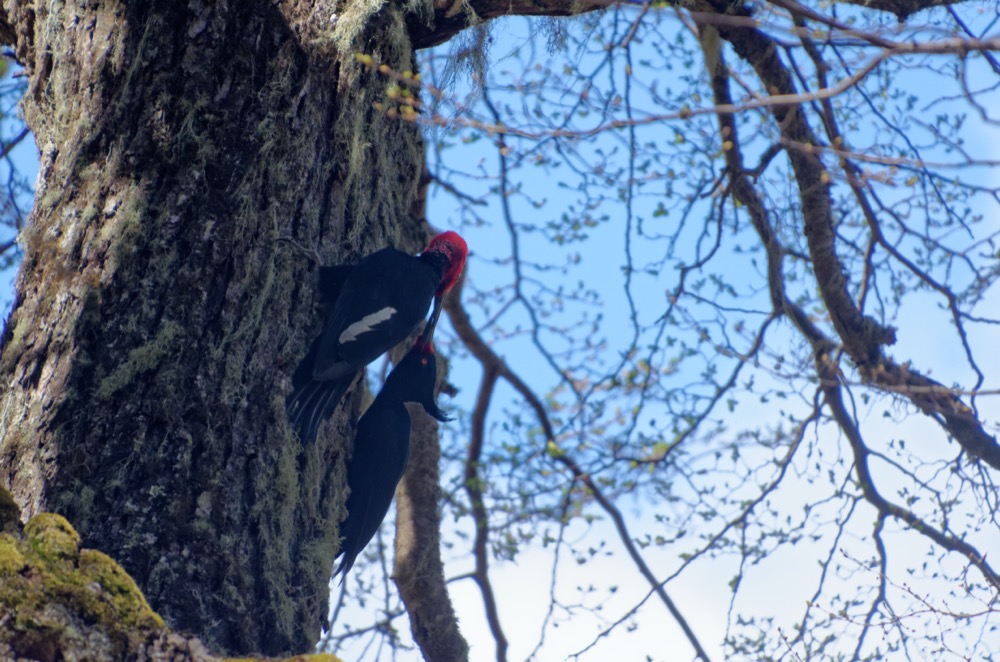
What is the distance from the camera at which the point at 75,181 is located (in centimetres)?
214

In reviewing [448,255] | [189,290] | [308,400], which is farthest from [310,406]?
[448,255]

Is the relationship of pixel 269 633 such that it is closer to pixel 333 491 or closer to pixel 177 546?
pixel 177 546

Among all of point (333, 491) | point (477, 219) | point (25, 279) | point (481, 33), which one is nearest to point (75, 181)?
point (25, 279)

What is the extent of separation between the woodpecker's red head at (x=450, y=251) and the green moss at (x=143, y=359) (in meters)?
1.27

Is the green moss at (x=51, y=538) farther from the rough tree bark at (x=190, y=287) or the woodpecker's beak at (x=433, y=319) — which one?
the woodpecker's beak at (x=433, y=319)

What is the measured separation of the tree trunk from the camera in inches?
73.0

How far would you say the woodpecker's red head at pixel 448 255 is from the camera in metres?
3.19

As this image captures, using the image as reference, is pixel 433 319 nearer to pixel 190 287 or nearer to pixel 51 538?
pixel 190 287

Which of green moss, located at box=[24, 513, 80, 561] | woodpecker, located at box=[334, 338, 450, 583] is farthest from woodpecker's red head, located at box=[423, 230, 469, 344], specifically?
green moss, located at box=[24, 513, 80, 561]

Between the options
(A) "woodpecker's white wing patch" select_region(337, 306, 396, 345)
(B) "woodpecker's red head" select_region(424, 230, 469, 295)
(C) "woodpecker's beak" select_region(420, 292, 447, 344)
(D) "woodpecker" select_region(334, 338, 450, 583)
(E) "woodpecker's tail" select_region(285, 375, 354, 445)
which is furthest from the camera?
(C) "woodpecker's beak" select_region(420, 292, 447, 344)

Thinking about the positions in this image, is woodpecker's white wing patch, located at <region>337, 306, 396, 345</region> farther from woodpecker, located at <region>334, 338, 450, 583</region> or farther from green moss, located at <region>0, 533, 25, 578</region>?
green moss, located at <region>0, 533, 25, 578</region>

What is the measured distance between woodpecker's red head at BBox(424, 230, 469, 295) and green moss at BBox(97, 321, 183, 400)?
4.17ft

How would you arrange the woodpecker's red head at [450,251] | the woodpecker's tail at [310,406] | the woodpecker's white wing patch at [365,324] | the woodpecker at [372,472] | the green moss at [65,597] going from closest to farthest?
the green moss at [65,597] < the woodpecker's tail at [310,406] < the woodpecker's white wing patch at [365,324] < the woodpecker at [372,472] < the woodpecker's red head at [450,251]

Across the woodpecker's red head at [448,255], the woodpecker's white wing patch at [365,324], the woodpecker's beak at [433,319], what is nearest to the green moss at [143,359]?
the woodpecker's white wing patch at [365,324]
